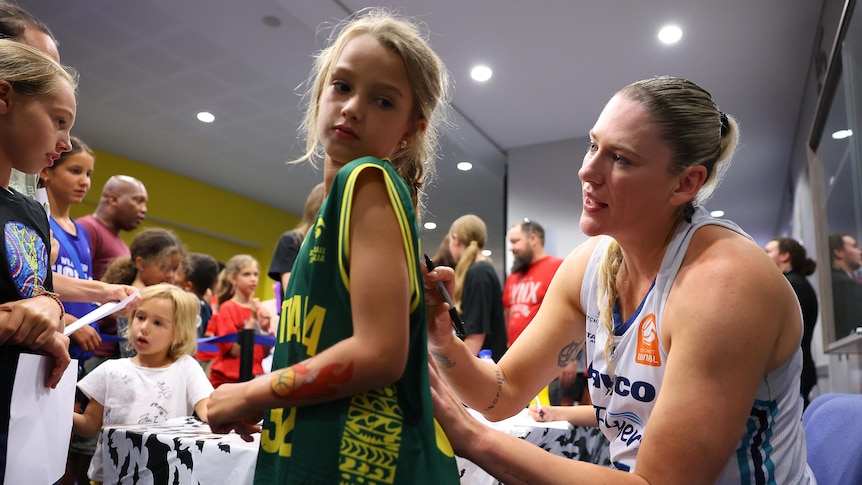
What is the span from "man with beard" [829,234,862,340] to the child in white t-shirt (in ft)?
9.28

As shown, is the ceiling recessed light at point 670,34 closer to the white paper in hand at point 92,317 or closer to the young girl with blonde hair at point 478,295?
the young girl with blonde hair at point 478,295

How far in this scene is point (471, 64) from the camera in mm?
5523

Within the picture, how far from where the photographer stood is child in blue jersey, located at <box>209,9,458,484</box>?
0.72 meters

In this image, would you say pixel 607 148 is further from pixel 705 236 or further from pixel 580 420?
pixel 580 420

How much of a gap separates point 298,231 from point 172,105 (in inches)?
198

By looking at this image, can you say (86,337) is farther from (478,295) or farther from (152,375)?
(478,295)

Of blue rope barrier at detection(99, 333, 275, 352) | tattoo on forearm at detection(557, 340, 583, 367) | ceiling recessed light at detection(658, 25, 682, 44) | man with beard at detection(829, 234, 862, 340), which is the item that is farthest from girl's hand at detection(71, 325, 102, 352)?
ceiling recessed light at detection(658, 25, 682, 44)

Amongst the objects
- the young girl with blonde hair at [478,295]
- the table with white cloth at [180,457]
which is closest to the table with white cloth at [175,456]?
the table with white cloth at [180,457]

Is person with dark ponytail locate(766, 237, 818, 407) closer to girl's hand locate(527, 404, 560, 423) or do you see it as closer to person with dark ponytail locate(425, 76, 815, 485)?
girl's hand locate(527, 404, 560, 423)

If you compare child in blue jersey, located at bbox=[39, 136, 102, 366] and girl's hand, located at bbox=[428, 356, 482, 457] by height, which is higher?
child in blue jersey, located at bbox=[39, 136, 102, 366]

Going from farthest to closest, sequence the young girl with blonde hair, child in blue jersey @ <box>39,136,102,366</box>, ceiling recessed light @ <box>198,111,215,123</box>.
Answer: ceiling recessed light @ <box>198,111,215,123</box>
the young girl with blonde hair
child in blue jersey @ <box>39,136,102,366</box>

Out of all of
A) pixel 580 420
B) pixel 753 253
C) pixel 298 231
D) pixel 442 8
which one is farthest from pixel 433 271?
pixel 442 8

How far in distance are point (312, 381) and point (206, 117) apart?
7380 millimetres

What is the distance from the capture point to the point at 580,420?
187cm
